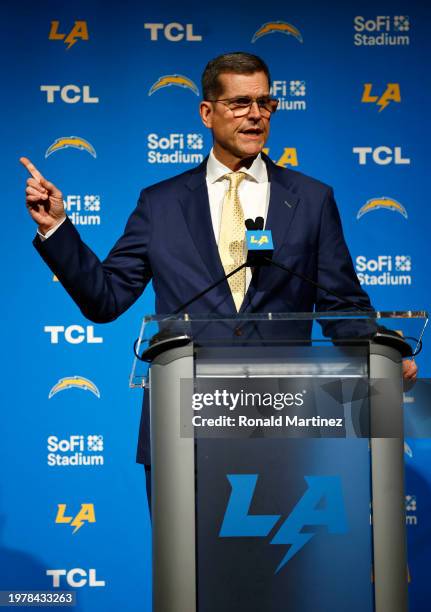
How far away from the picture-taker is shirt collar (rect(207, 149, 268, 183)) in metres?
3.01

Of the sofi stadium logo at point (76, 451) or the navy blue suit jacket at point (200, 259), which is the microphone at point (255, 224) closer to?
the navy blue suit jacket at point (200, 259)

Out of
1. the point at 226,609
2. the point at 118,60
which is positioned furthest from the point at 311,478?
the point at 118,60

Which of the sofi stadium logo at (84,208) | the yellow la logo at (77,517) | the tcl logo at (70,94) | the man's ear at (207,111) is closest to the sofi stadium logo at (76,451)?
the yellow la logo at (77,517)

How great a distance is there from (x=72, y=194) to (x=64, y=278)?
5.63 feet

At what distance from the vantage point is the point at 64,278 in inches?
105

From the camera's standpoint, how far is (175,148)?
4336 mm

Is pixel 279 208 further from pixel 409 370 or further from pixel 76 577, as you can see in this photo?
pixel 76 577

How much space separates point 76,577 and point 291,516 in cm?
249

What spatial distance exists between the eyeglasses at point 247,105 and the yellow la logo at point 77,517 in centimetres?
201

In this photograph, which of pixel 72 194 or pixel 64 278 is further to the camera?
pixel 72 194

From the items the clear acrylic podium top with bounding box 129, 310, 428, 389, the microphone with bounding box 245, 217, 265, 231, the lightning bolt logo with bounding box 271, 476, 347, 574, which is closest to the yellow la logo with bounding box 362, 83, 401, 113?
the microphone with bounding box 245, 217, 265, 231

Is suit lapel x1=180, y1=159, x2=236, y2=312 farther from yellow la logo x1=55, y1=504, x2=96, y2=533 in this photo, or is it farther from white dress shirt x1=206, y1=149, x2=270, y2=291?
yellow la logo x1=55, y1=504, x2=96, y2=533

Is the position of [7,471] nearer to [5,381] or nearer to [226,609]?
[5,381]

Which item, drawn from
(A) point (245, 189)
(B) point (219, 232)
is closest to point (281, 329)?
(B) point (219, 232)
